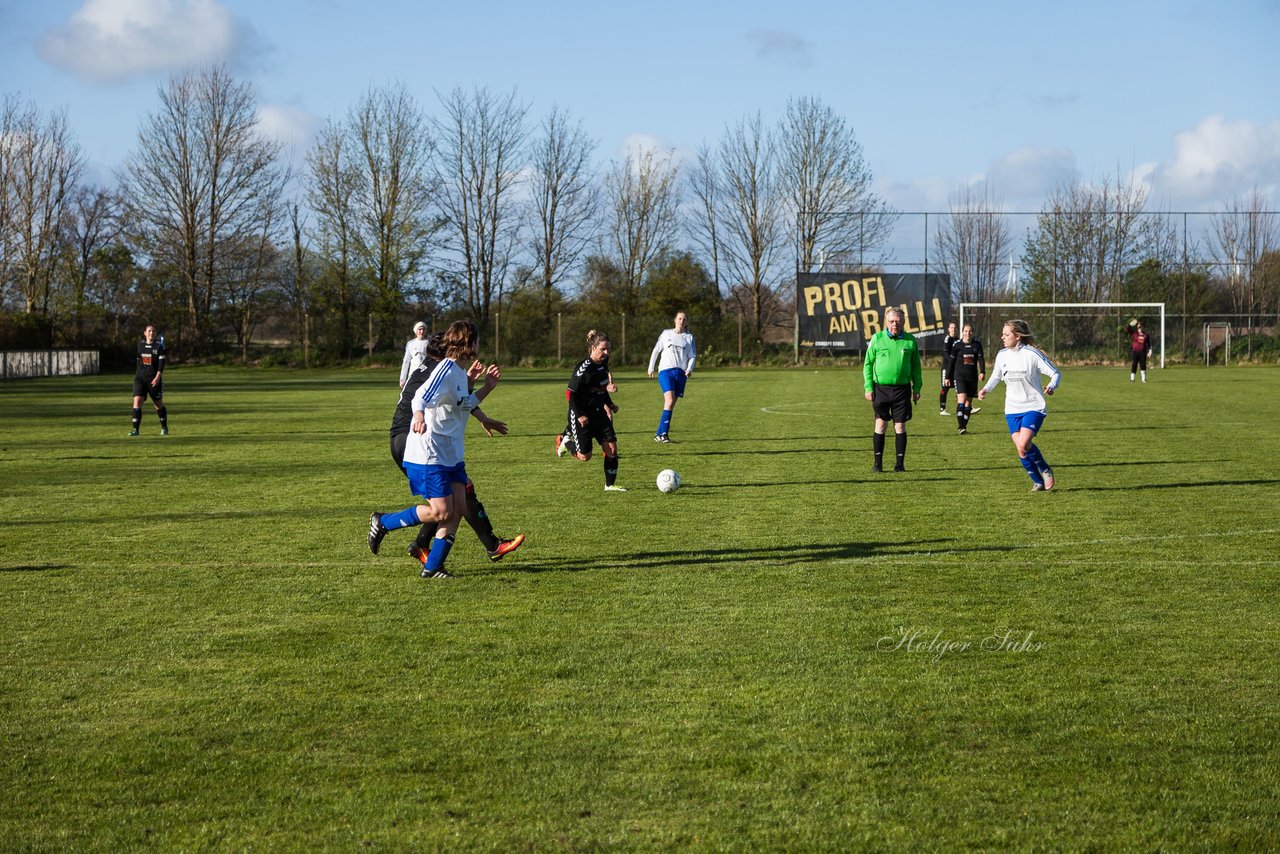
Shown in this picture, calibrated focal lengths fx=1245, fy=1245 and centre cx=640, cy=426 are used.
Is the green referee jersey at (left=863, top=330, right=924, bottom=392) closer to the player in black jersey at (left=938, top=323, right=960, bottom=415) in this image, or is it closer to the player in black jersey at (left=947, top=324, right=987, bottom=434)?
the player in black jersey at (left=947, top=324, right=987, bottom=434)

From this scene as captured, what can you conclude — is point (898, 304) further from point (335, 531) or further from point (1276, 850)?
point (1276, 850)

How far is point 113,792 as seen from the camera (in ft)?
14.3

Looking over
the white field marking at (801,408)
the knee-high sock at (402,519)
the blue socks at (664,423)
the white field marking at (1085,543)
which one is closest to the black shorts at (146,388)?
the blue socks at (664,423)

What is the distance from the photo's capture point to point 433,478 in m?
7.82

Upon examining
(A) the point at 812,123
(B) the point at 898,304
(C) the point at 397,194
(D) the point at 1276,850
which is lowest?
(D) the point at 1276,850

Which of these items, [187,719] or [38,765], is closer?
[38,765]

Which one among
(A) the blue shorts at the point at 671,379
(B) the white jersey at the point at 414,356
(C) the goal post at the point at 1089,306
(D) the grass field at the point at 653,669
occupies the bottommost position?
(D) the grass field at the point at 653,669

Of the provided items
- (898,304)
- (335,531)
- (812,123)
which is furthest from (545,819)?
(812,123)

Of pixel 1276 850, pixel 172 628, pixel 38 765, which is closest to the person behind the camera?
pixel 1276 850

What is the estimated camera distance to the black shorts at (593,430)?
1252 cm

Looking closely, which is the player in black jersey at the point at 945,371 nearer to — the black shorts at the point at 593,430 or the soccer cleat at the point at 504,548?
the black shorts at the point at 593,430

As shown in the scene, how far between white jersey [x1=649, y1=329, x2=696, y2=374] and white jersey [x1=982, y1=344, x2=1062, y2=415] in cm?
596

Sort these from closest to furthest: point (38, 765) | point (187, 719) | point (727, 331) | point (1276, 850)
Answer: point (1276, 850)
point (38, 765)
point (187, 719)
point (727, 331)

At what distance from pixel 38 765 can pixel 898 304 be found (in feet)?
160
